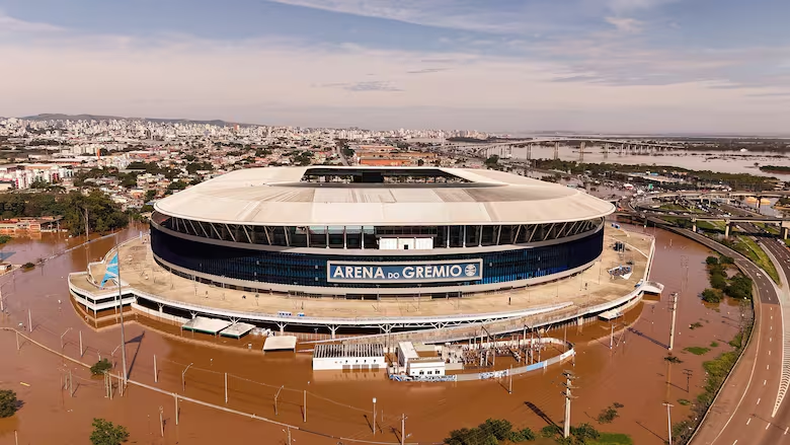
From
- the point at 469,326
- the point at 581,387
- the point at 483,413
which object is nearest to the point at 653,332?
the point at 581,387

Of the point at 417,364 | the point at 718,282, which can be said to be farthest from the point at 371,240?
the point at 718,282

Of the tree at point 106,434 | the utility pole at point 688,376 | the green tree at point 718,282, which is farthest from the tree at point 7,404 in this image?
the green tree at point 718,282

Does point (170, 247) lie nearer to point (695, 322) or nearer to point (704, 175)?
point (695, 322)

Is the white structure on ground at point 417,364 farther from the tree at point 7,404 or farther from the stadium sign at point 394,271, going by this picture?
the tree at point 7,404

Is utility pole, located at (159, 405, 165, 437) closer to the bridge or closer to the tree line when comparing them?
the tree line

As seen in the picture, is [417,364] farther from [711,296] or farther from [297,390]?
[711,296]
